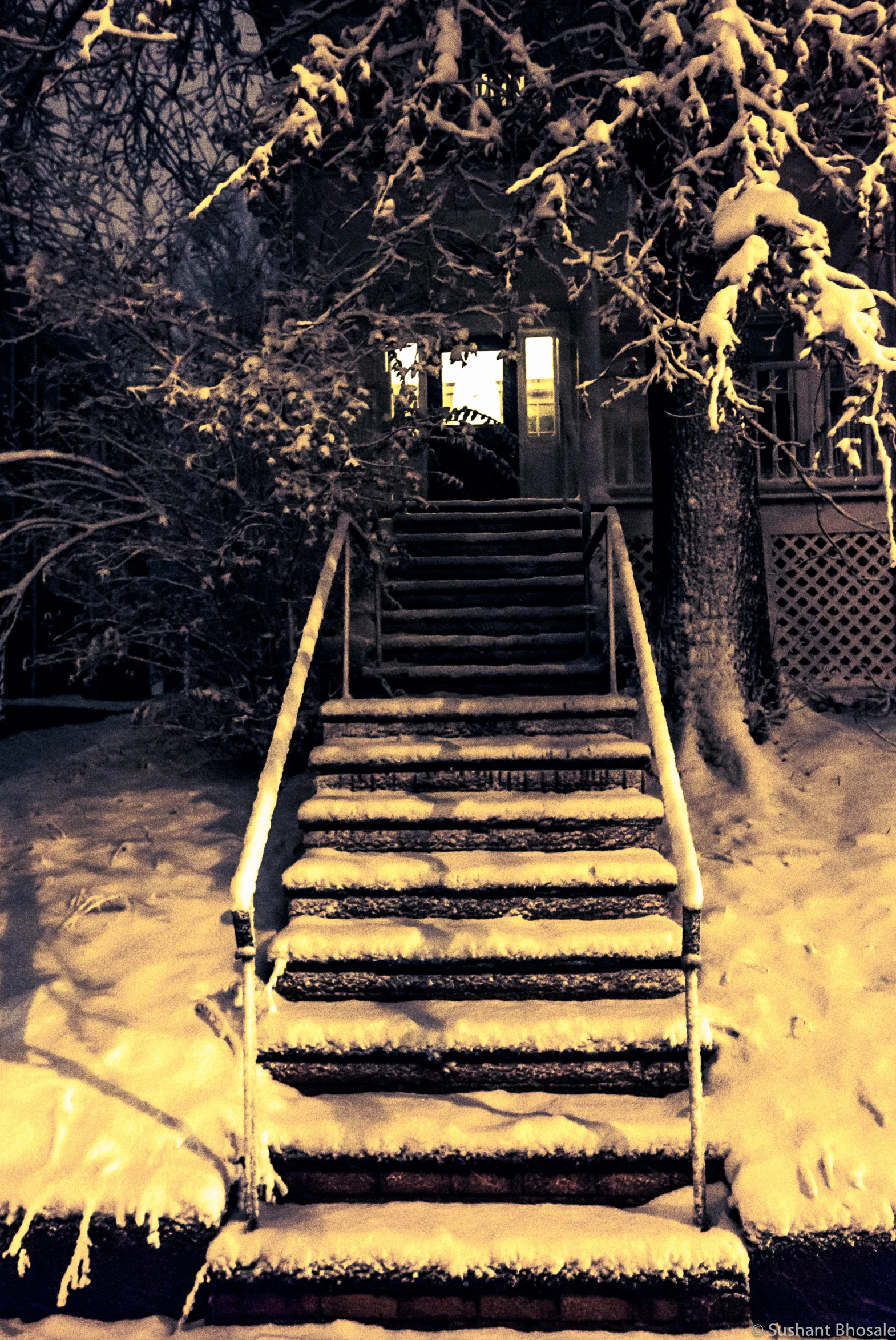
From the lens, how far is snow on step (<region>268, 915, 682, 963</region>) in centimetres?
416

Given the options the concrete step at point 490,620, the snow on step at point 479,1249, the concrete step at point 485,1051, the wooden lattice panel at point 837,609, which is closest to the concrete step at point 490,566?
the concrete step at point 490,620

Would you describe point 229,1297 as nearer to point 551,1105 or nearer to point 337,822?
point 551,1105

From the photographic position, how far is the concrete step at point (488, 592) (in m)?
7.71

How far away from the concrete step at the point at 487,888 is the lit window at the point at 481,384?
8580 millimetres

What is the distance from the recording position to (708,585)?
20.7 ft

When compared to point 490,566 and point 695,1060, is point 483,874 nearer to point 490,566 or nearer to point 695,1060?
point 695,1060

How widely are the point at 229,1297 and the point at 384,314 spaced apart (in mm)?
4836

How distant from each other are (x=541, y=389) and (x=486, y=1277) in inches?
395

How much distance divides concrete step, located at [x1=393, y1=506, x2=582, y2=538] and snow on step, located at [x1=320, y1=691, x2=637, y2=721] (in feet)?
12.1

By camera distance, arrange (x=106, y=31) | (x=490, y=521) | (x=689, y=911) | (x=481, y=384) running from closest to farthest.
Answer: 1. (x=689, y=911)
2. (x=106, y=31)
3. (x=490, y=521)
4. (x=481, y=384)

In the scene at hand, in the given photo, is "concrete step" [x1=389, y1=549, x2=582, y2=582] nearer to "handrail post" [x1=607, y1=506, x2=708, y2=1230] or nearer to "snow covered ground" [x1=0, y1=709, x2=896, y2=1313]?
"snow covered ground" [x1=0, y1=709, x2=896, y2=1313]

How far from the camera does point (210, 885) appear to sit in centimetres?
520

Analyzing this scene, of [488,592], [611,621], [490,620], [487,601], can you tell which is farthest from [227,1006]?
[488,592]

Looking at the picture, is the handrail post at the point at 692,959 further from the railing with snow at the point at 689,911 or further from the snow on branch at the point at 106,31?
the snow on branch at the point at 106,31
